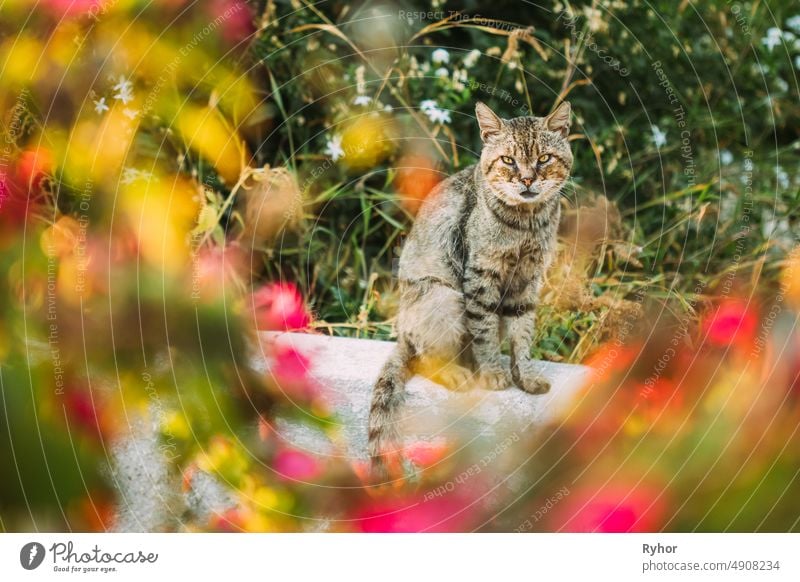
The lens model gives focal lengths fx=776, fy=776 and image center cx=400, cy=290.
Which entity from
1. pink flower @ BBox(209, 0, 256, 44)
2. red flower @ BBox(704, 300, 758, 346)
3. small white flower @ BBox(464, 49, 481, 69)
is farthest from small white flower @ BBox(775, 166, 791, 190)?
pink flower @ BBox(209, 0, 256, 44)

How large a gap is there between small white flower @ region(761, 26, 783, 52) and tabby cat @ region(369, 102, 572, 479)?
844 millimetres

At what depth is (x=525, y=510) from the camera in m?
1.63

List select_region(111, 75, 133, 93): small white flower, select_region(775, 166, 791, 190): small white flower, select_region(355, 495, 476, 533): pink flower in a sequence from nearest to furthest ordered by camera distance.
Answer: select_region(355, 495, 476, 533): pink flower → select_region(111, 75, 133, 93): small white flower → select_region(775, 166, 791, 190): small white flower

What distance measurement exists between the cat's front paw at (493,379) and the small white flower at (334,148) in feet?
2.26

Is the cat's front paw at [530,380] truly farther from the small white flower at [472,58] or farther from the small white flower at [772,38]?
the small white flower at [772,38]

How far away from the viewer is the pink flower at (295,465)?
162cm

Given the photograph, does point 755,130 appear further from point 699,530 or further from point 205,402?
point 205,402

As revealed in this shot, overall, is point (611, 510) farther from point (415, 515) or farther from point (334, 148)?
point (334, 148)

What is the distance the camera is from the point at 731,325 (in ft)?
5.97

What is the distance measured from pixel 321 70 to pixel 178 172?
1.49ft

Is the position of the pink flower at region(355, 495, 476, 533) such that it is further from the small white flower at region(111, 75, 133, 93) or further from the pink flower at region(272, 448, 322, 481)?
the small white flower at region(111, 75, 133, 93)

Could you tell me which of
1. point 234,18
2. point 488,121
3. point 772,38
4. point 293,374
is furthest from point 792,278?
point 234,18

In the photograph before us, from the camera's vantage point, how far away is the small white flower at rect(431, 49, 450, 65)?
1967 mm
